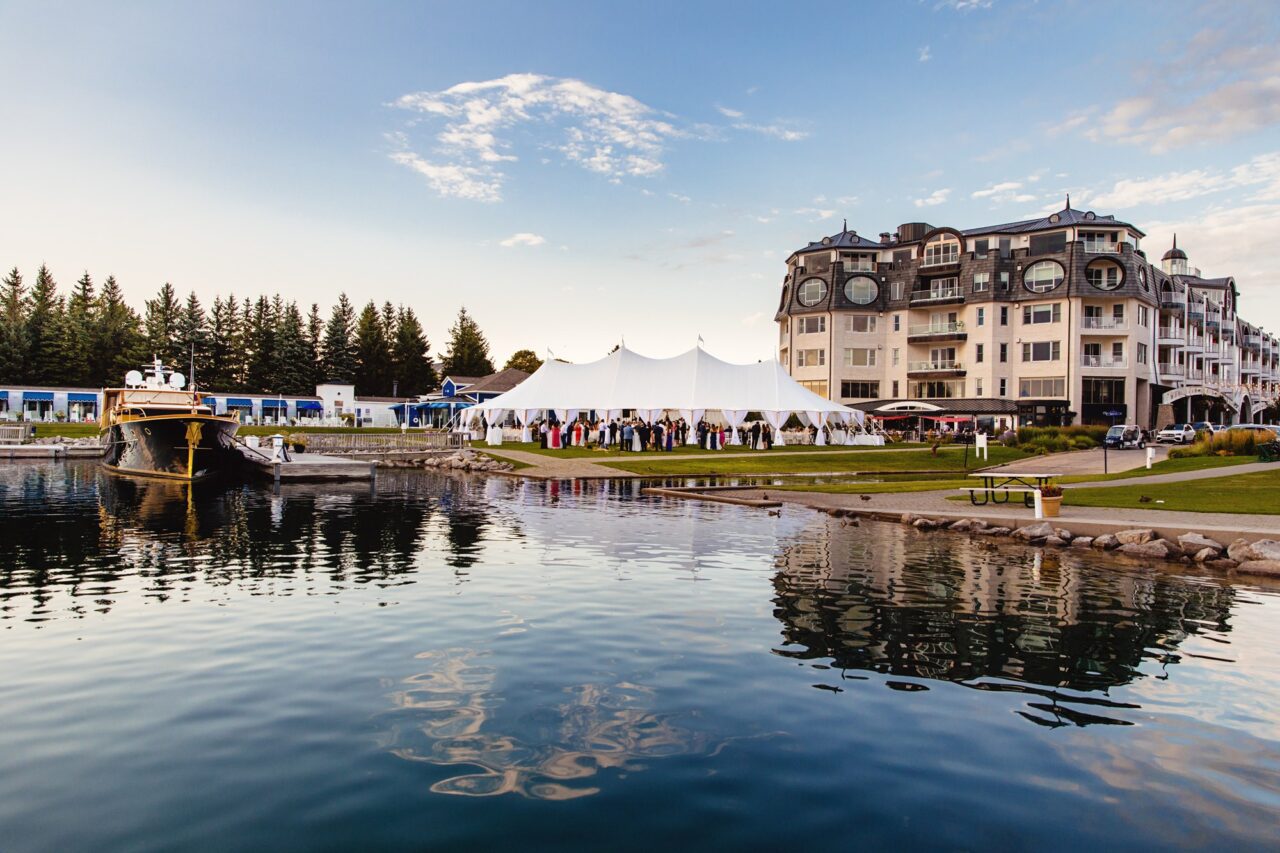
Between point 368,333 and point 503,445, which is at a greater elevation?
point 368,333

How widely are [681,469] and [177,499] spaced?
60.7 ft

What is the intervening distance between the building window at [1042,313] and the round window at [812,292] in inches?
655

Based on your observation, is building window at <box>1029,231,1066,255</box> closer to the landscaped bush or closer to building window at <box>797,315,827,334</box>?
building window at <box>797,315,827,334</box>

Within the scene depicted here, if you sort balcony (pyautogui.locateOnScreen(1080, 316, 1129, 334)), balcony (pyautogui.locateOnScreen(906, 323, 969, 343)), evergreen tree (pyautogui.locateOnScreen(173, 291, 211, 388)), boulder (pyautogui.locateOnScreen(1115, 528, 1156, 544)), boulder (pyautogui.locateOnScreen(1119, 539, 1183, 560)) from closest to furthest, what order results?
boulder (pyautogui.locateOnScreen(1119, 539, 1183, 560))
boulder (pyautogui.locateOnScreen(1115, 528, 1156, 544))
balcony (pyautogui.locateOnScreen(1080, 316, 1129, 334))
balcony (pyautogui.locateOnScreen(906, 323, 969, 343))
evergreen tree (pyautogui.locateOnScreen(173, 291, 211, 388))

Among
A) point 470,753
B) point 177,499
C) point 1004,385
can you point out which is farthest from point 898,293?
point 470,753

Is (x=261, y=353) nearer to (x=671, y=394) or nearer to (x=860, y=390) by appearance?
(x=671, y=394)

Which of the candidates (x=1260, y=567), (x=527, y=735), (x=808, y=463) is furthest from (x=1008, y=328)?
(x=527, y=735)

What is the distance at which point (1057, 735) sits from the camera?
22.4 ft

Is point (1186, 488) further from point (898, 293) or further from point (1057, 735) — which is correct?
point (898, 293)

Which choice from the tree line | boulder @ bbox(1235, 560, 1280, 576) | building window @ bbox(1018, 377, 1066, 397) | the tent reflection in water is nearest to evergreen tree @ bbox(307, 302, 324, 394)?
the tree line

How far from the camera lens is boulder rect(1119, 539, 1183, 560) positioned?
1534cm

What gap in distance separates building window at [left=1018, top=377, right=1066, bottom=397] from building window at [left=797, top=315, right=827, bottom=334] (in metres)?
17.0

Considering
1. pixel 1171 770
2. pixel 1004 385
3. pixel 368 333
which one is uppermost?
pixel 368 333

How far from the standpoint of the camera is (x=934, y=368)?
71.1 m
